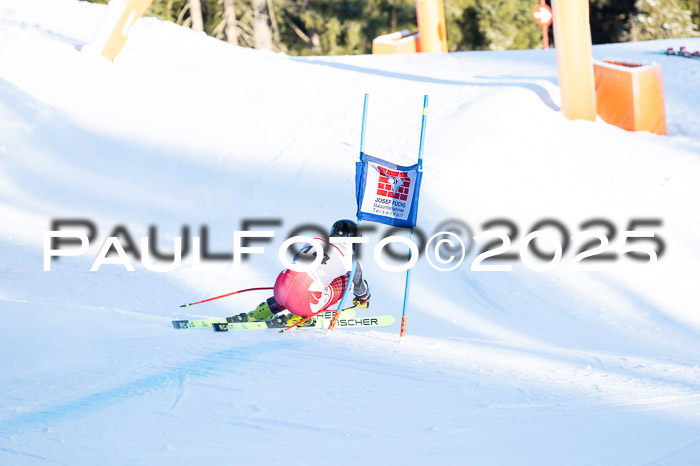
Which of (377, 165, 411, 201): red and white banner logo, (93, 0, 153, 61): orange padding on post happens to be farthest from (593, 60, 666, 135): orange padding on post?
(93, 0, 153, 61): orange padding on post

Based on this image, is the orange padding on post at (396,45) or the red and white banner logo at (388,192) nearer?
the red and white banner logo at (388,192)

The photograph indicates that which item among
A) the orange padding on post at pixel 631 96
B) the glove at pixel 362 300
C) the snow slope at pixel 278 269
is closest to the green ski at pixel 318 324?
the snow slope at pixel 278 269

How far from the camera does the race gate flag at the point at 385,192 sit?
21.7 ft

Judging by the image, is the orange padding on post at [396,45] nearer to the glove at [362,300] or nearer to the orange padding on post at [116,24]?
the orange padding on post at [116,24]

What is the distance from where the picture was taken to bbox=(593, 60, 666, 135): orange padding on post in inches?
466

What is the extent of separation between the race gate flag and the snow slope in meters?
0.91

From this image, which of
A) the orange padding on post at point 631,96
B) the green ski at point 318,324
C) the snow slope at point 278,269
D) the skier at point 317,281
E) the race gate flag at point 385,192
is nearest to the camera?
the snow slope at point 278,269

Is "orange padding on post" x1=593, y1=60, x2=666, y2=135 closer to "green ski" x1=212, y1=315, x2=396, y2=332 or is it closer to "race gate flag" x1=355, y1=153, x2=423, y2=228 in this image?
"race gate flag" x1=355, y1=153, x2=423, y2=228

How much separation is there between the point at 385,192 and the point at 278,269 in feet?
9.97

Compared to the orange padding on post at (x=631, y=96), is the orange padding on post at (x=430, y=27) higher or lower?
higher

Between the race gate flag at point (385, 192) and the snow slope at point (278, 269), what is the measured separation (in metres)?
0.91

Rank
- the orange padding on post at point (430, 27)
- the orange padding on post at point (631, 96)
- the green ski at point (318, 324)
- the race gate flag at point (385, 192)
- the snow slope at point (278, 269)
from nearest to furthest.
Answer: the snow slope at point (278, 269)
the green ski at point (318, 324)
the race gate flag at point (385, 192)
the orange padding on post at point (631, 96)
the orange padding on post at point (430, 27)

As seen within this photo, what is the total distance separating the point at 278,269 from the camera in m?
9.41

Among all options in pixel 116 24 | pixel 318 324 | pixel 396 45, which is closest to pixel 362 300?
pixel 318 324
